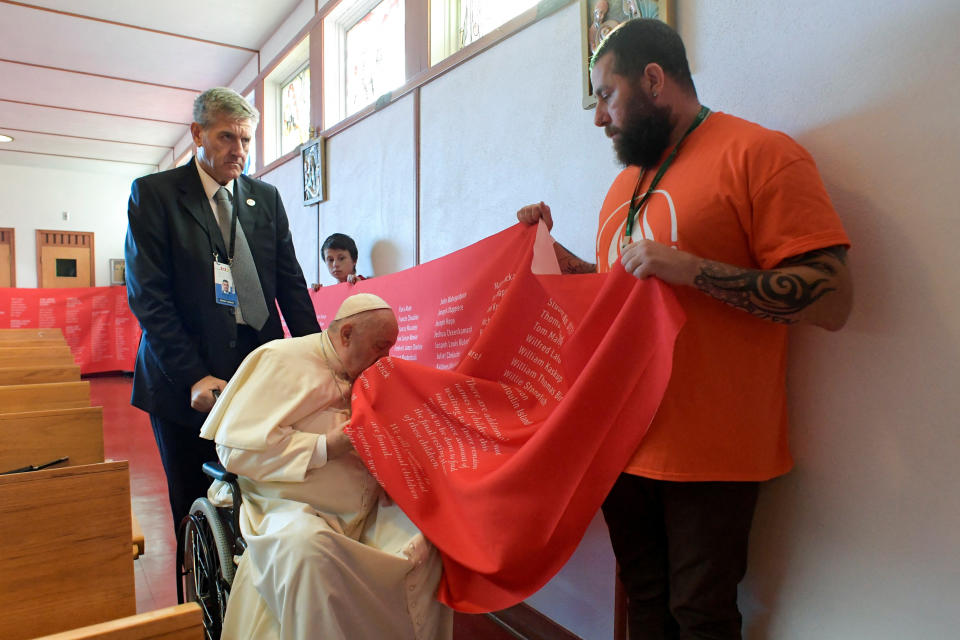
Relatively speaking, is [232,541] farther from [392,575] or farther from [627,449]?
[627,449]

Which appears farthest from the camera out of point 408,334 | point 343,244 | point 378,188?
point 343,244

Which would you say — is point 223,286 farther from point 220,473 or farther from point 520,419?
point 520,419

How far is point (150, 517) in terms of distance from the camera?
361 centimetres

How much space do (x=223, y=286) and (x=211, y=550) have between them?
2.73 ft

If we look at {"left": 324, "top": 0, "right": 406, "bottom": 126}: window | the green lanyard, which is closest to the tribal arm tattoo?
the green lanyard

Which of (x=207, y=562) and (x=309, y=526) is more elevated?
(x=309, y=526)

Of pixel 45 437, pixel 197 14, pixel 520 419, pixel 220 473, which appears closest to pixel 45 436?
pixel 45 437

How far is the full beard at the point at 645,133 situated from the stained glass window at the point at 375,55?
2.63 m

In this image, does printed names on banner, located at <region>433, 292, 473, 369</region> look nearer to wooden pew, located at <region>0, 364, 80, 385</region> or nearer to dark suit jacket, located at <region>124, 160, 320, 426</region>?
dark suit jacket, located at <region>124, 160, 320, 426</region>

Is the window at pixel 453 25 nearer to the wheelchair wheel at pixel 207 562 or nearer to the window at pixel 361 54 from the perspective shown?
the window at pixel 361 54

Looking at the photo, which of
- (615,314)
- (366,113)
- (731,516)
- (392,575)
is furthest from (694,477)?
(366,113)

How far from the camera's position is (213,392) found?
6.53 ft

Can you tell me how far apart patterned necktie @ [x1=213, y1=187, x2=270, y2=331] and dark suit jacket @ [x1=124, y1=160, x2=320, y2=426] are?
4 cm

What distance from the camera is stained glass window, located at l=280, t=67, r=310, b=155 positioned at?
5.50 m
